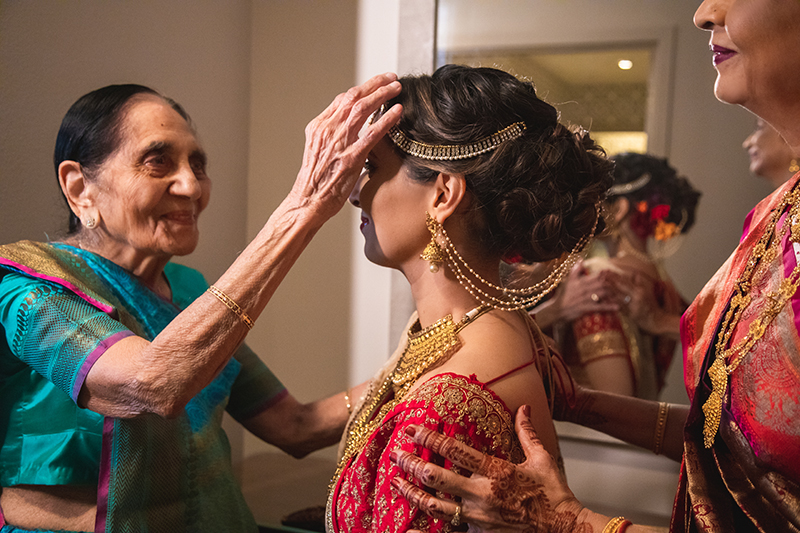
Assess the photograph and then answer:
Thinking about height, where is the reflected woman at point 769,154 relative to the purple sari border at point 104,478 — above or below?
above

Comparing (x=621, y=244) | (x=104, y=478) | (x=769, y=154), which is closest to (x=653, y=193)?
(x=621, y=244)

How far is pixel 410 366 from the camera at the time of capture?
1128mm

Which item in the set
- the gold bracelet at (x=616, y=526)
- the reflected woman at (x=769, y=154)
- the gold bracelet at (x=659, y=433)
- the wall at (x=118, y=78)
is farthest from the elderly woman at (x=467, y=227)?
the wall at (x=118, y=78)

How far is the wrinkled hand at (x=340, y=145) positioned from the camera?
1033 millimetres

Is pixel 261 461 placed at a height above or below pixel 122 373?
below

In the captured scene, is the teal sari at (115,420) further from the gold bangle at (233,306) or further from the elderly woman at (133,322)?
the gold bangle at (233,306)

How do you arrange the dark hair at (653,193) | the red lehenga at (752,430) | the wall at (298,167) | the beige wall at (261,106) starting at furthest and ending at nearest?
the wall at (298,167) → the beige wall at (261,106) → the dark hair at (653,193) → the red lehenga at (752,430)

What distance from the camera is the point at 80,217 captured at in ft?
4.23

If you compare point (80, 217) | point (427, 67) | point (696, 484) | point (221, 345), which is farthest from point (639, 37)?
point (80, 217)

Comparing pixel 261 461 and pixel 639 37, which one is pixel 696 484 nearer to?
pixel 639 37

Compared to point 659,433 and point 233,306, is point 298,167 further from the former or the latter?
point 659,433

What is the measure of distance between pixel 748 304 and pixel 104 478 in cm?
113

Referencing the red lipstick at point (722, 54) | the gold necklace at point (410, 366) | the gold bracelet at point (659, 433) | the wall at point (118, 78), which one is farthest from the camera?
the wall at point (118, 78)

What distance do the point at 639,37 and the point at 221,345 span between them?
135cm
